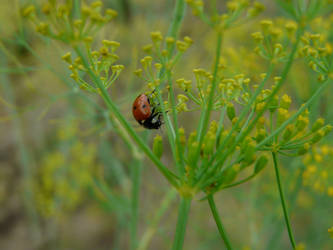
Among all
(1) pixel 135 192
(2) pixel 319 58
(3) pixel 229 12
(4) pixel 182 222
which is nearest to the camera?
(3) pixel 229 12

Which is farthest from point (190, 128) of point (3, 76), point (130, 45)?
point (3, 76)

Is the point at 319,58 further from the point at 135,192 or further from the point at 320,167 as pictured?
the point at 135,192

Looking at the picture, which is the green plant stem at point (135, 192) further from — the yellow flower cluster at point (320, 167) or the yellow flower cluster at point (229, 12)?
the yellow flower cluster at point (229, 12)

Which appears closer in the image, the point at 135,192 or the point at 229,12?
the point at 229,12

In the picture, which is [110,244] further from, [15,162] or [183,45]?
[183,45]

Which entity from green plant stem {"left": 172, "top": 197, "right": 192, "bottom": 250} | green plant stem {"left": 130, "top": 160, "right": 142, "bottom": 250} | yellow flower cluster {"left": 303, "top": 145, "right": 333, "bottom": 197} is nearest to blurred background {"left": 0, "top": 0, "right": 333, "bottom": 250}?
yellow flower cluster {"left": 303, "top": 145, "right": 333, "bottom": 197}

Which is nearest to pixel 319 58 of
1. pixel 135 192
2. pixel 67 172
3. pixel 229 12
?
pixel 229 12

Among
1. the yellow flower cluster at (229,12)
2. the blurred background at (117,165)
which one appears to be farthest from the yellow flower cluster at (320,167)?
the yellow flower cluster at (229,12)

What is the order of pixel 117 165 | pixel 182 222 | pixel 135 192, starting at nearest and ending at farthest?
1. pixel 182 222
2. pixel 135 192
3. pixel 117 165
